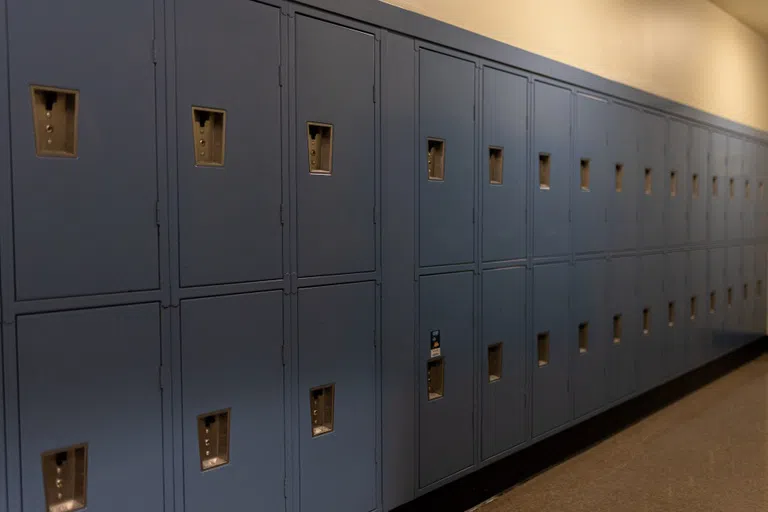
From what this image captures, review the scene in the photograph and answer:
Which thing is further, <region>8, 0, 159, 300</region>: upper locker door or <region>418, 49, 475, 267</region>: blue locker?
<region>418, 49, 475, 267</region>: blue locker

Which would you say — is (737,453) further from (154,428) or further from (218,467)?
(154,428)

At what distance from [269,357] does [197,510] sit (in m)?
0.62

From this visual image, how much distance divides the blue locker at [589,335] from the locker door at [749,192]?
11.8ft

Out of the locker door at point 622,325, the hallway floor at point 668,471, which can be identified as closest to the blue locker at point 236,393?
the hallway floor at point 668,471

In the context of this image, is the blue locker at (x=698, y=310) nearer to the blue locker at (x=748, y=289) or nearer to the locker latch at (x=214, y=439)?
the blue locker at (x=748, y=289)

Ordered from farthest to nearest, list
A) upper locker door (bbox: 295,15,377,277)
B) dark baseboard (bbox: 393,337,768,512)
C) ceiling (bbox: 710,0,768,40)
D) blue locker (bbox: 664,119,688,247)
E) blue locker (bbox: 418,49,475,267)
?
1. ceiling (bbox: 710,0,768,40)
2. blue locker (bbox: 664,119,688,247)
3. dark baseboard (bbox: 393,337,768,512)
4. blue locker (bbox: 418,49,475,267)
5. upper locker door (bbox: 295,15,377,277)

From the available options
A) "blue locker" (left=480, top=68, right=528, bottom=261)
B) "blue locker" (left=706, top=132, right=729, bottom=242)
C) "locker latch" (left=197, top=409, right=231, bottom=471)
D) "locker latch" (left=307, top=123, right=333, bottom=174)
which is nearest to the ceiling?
"blue locker" (left=706, top=132, right=729, bottom=242)

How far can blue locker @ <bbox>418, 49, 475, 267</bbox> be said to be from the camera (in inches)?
123

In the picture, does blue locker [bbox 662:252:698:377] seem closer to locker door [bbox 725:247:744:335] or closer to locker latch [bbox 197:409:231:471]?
locker door [bbox 725:247:744:335]

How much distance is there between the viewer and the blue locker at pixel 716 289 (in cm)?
636

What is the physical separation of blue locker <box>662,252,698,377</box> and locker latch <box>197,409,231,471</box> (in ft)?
14.5

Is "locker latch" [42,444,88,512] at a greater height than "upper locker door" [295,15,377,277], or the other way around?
"upper locker door" [295,15,377,277]

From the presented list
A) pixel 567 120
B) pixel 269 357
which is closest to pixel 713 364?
pixel 567 120

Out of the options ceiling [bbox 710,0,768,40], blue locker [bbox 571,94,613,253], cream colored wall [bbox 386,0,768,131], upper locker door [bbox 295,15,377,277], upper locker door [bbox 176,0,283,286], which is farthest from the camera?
ceiling [bbox 710,0,768,40]
